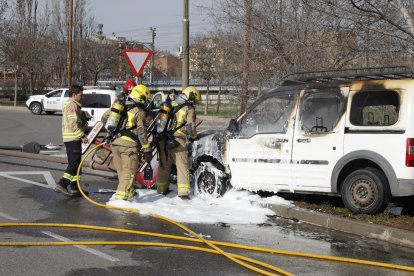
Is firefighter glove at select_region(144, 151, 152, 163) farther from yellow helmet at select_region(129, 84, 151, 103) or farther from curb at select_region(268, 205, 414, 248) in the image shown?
Result: curb at select_region(268, 205, 414, 248)

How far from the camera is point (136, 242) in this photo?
626 centimetres

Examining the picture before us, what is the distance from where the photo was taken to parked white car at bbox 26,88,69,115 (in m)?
32.8

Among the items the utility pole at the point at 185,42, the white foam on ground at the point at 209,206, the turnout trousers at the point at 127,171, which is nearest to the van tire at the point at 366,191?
the white foam on ground at the point at 209,206

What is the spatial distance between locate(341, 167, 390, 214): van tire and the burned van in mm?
13

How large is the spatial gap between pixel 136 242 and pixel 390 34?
455 cm

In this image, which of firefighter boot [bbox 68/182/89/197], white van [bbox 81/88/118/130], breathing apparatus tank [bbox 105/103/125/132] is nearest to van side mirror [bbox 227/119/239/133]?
breathing apparatus tank [bbox 105/103/125/132]

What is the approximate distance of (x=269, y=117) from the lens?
8.37 metres

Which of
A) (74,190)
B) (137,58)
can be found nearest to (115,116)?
(74,190)

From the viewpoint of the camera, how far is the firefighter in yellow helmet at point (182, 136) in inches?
345

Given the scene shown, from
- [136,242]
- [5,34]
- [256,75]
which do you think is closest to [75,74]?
[5,34]

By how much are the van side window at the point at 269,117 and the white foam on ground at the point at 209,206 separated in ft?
3.34

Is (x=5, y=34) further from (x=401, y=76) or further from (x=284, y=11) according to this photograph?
(x=401, y=76)

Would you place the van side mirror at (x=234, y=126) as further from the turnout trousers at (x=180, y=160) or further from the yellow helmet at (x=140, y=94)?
the yellow helmet at (x=140, y=94)

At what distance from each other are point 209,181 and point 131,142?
1.41 meters
